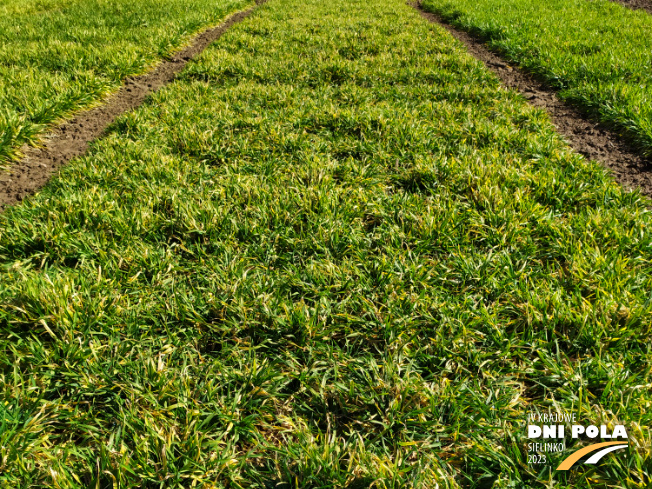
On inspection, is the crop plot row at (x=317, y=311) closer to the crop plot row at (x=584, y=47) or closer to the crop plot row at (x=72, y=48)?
the crop plot row at (x=72, y=48)

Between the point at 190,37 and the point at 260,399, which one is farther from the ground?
the point at 190,37

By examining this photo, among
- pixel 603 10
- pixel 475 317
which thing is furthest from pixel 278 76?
pixel 603 10

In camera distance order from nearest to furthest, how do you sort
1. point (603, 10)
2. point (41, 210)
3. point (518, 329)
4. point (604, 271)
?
point (518, 329), point (604, 271), point (41, 210), point (603, 10)

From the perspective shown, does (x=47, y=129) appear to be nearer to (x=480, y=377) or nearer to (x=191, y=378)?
(x=191, y=378)

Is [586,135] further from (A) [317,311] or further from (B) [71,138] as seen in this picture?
(B) [71,138]

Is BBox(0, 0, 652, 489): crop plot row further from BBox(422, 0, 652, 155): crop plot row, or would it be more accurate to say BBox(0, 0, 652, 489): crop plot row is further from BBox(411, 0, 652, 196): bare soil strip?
BBox(422, 0, 652, 155): crop plot row

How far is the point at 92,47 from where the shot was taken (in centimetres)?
598

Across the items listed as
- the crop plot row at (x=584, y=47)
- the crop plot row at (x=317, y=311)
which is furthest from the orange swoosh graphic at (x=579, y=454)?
the crop plot row at (x=584, y=47)

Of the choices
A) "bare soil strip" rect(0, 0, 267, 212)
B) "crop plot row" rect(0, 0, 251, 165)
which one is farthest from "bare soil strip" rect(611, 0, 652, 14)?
"bare soil strip" rect(0, 0, 267, 212)

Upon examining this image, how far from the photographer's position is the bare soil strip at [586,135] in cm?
349

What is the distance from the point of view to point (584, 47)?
6.46 metres

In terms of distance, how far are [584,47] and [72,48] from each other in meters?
8.81

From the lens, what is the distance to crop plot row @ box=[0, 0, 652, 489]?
1503 mm

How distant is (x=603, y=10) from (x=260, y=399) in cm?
1285
